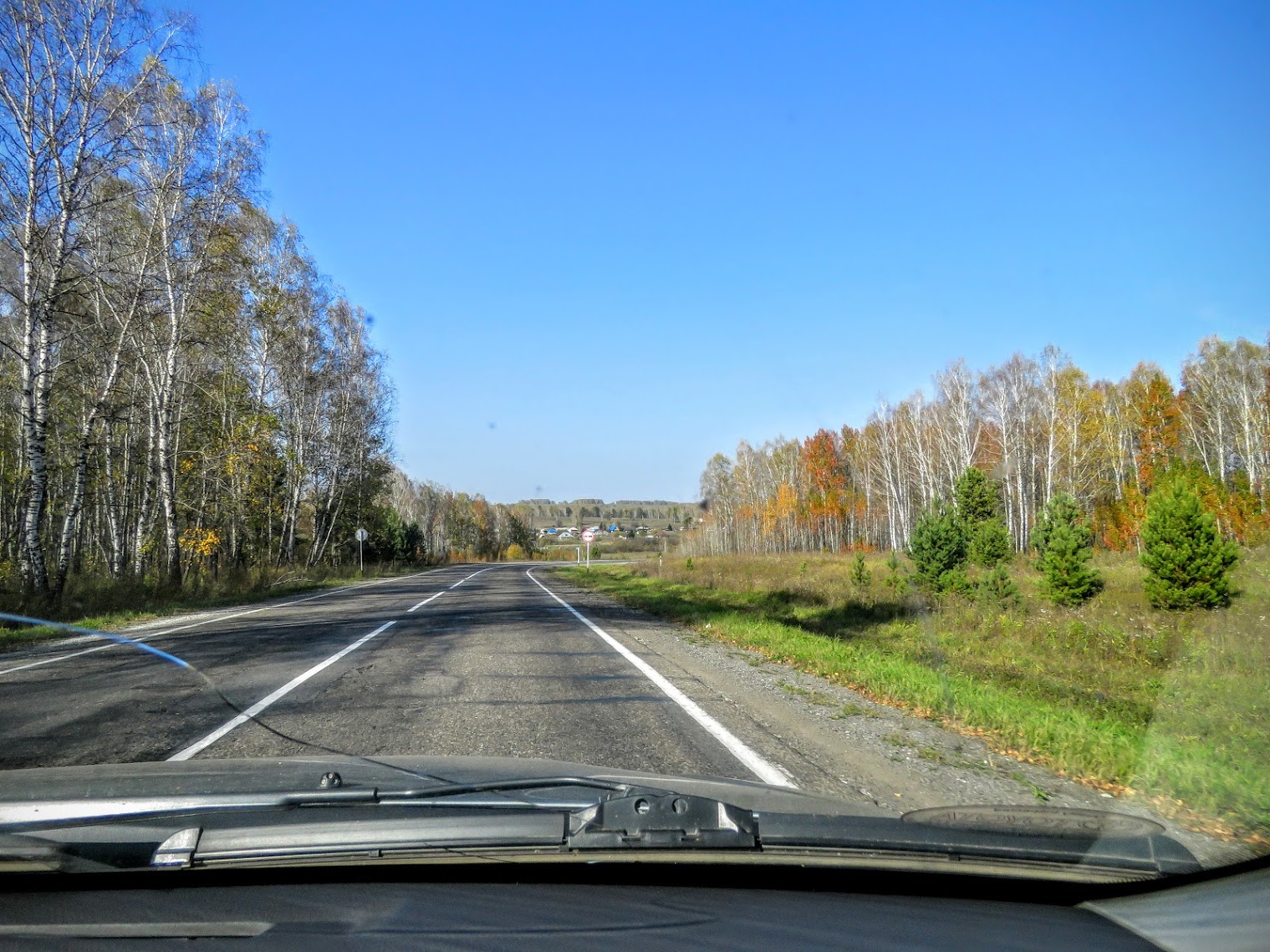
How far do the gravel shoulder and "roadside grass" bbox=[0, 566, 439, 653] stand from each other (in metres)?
11.0

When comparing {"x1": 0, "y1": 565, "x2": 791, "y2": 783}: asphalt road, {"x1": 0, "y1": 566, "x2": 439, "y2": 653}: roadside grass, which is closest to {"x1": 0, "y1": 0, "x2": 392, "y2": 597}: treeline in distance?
{"x1": 0, "y1": 566, "x2": 439, "y2": 653}: roadside grass

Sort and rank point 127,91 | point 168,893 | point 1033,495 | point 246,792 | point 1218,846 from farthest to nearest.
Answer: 1. point 1033,495
2. point 127,91
3. point 1218,846
4. point 246,792
5. point 168,893

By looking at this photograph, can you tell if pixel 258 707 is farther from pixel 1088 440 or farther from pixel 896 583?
pixel 1088 440

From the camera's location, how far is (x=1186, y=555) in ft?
60.2

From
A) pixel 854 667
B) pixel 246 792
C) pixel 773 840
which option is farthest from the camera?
pixel 854 667

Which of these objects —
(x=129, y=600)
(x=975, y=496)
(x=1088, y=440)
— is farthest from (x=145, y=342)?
(x=1088, y=440)

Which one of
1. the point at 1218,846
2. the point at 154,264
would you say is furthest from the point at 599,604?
the point at 1218,846

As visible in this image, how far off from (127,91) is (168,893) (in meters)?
22.3

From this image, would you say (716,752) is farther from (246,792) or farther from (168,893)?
(168,893)

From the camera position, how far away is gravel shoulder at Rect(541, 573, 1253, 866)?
520 cm

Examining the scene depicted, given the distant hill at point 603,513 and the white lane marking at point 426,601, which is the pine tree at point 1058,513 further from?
the distant hill at point 603,513

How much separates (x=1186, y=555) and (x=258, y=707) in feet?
61.0

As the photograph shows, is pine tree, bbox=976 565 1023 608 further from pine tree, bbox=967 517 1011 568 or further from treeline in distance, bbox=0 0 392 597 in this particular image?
treeline in distance, bbox=0 0 392 597

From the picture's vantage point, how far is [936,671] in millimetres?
10633
